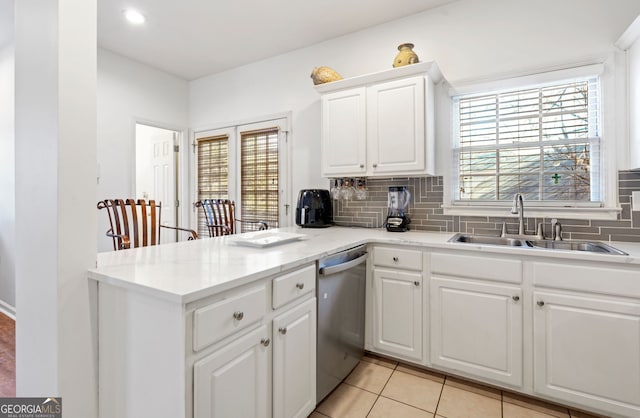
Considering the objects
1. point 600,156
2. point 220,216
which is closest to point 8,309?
point 220,216

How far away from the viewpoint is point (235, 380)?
118cm

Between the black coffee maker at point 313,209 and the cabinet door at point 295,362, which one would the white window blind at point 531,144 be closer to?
the black coffee maker at point 313,209

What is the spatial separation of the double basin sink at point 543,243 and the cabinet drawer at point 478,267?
0.22 meters

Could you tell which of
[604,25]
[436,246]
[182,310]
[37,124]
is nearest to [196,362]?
[182,310]

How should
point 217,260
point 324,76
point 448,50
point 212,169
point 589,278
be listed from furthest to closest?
1. point 212,169
2. point 324,76
3. point 448,50
4. point 589,278
5. point 217,260

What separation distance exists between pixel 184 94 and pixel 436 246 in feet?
12.3

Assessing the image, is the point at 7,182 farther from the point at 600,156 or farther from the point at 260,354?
the point at 600,156

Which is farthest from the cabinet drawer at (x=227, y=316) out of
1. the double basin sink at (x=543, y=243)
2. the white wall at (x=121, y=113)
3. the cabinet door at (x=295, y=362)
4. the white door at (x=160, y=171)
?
the white door at (x=160, y=171)

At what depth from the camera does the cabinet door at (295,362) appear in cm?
138

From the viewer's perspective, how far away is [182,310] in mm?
977

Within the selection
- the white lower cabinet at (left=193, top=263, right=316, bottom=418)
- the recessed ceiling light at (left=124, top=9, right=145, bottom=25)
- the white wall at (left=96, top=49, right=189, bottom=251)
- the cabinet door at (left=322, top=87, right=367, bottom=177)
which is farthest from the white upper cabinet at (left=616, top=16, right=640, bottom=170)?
the white wall at (left=96, top=49, right=189, bottom=251)

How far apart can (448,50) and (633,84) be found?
3.93 feet

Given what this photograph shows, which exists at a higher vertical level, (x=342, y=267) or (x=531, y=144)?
(x=531, y=144)

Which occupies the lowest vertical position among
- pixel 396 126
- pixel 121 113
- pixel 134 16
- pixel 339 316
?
pixel 339 316
